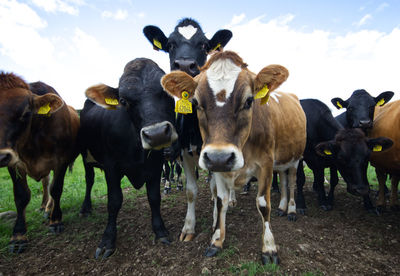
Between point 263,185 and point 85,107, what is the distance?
12.3 ft

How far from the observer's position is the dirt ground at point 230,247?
119 inches

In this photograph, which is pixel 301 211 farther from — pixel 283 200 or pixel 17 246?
pixel 17 246

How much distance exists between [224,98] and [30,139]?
3.13 metres

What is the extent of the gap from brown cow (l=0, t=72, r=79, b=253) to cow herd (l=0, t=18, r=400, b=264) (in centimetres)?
1

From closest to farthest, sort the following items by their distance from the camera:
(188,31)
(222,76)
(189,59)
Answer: (222,76) < (189,59) < (188,31)

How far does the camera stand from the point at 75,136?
14.7 ft

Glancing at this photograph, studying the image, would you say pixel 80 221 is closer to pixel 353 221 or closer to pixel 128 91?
pixel 128 91

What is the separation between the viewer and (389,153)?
4559 millimetres

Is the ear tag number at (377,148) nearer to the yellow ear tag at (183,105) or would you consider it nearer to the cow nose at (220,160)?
the cow nose at (220,160)

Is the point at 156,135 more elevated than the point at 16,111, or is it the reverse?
the point at 16,111

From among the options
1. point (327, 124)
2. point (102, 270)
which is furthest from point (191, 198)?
point (327, 124)

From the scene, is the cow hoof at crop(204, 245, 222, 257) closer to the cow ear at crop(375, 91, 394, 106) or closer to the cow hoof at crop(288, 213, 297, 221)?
the cow hoof at crop(288, 213, 297, 221)

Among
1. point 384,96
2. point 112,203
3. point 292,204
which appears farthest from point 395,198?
point 112,203

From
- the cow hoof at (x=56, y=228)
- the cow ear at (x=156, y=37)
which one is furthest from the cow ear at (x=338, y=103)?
the cow hoof at (x=56, y=228)
